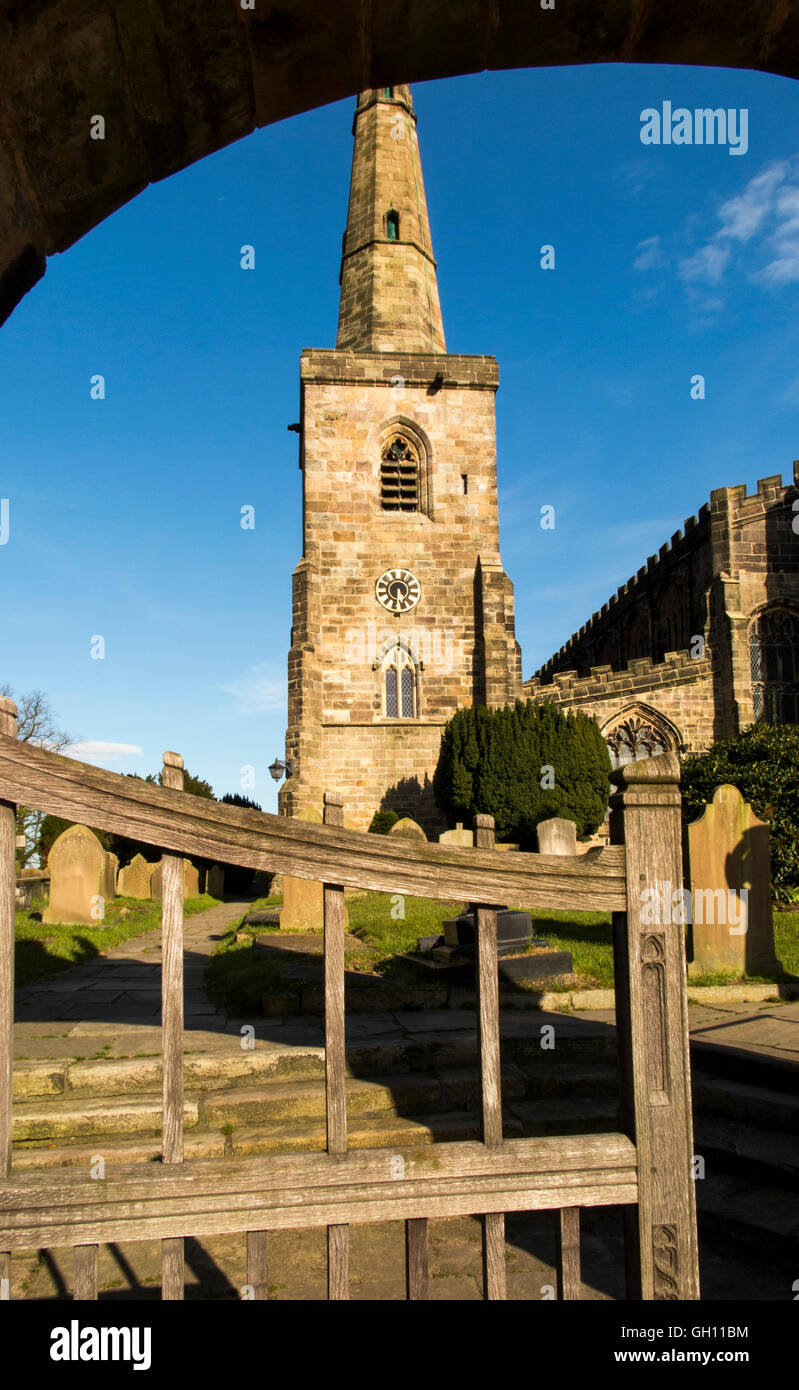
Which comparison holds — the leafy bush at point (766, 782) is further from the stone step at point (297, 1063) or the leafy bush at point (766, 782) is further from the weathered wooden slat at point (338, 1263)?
the weathered wooden slat at point (338, 1263)

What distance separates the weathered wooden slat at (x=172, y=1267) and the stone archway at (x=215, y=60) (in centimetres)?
213

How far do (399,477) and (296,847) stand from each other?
2152 cm

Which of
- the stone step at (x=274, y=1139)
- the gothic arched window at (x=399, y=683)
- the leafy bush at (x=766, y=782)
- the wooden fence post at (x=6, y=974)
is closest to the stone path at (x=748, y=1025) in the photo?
the stone step at (x=274, y=1139)

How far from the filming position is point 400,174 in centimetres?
2581

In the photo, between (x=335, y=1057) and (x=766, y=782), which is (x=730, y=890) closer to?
(x=766, y=782)

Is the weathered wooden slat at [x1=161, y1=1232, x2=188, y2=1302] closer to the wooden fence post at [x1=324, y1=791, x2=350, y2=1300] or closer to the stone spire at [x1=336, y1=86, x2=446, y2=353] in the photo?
the wooden fence post at [x1=324, y1=791, x2=350, y2=1300]

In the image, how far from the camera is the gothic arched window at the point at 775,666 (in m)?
22.5

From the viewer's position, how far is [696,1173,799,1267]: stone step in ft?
10.0

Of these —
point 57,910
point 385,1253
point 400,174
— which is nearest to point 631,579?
point 400,174

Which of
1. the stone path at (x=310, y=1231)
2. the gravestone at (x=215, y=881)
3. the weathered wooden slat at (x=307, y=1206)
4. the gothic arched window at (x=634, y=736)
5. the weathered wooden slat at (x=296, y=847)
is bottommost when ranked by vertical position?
the gravestone at (x=215, y=881)

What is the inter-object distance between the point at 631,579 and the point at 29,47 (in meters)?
30.1

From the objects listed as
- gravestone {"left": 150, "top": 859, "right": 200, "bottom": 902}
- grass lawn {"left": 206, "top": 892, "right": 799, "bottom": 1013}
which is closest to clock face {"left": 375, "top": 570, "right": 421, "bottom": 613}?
A: gravestone {"left": 150, "top": 859, "right": 200, "bottom": 902}

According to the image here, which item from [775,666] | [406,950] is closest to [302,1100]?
[406,950]
